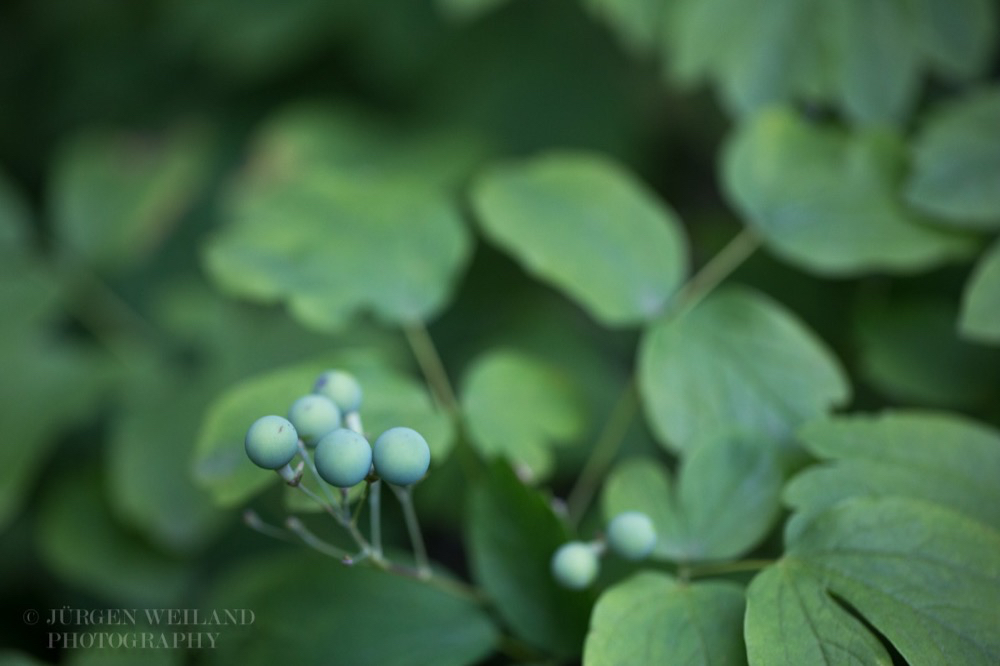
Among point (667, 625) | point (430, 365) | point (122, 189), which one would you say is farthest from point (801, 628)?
point (122, 189)

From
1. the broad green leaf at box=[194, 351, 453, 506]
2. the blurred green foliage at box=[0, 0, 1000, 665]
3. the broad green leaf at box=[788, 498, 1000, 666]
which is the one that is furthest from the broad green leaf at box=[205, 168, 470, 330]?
the broad green leaf at box=[788, 498, 1000, 666]

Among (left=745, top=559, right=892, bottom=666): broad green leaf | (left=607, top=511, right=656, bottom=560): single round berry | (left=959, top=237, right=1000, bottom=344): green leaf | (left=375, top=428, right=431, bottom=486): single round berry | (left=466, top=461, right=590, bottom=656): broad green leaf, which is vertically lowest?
(left=466, top=461, right=590, bottom=656): broad green leaf

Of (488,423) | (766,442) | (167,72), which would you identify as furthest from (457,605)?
(167,72)

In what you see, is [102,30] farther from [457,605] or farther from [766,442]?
[766,442]

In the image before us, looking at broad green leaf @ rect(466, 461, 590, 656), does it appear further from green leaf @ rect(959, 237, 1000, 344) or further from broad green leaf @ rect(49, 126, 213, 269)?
broad green leaf @ rect(49, 126, 213, 269)

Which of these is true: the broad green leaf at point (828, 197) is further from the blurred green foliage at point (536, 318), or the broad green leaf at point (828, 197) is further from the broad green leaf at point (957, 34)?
the broad green leaf at point (957, 34)

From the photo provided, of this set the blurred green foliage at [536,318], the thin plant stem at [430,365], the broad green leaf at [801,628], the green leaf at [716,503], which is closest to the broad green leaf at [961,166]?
the blurred green foliage at [536,318]

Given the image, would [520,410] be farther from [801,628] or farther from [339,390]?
[801,628]
